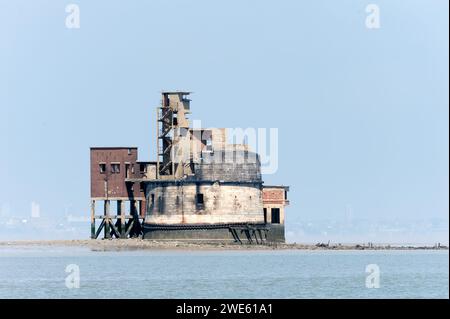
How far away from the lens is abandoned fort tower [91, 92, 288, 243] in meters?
115

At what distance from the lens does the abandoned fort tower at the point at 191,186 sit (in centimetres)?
11525

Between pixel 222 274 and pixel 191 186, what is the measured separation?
1063 inches

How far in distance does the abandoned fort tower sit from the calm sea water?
4182 mm

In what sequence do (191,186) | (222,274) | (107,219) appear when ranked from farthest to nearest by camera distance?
(107,219), (191,186), (222,274)

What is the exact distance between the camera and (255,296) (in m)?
74.1

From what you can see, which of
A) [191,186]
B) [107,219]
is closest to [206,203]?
[191,186]

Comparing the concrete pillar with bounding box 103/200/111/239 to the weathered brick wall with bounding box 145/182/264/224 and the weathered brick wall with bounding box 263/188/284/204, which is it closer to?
the weathered brick wall with bounding box 145/182/264/224

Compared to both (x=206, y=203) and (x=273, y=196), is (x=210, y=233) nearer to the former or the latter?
(x=206, y=203)

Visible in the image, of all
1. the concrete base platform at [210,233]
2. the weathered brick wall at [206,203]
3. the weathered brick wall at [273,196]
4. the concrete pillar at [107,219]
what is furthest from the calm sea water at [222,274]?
the concrete pillar at [107,219]

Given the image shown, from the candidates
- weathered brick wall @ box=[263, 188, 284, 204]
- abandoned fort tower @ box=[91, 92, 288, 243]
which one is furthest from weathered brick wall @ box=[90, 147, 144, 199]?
weathered brick wall @ box=[263, 188, 284, 204]

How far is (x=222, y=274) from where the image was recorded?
88812 millimetres

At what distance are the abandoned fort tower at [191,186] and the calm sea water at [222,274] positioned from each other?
4.18m

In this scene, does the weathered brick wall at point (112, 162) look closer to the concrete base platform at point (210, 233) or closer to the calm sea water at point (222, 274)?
the concrete base platform at point (210, 233)
